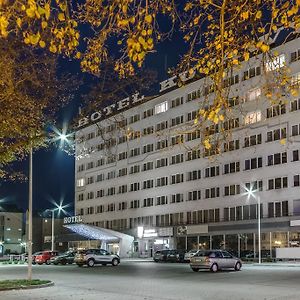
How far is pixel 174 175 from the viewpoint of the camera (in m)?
79.7

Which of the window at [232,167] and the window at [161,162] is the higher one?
the window at [161,162]

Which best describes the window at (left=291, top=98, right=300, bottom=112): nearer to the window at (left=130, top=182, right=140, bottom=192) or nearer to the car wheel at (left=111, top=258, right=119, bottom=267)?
the car wheel at (left=111, top=258, right=119, bottom=267)

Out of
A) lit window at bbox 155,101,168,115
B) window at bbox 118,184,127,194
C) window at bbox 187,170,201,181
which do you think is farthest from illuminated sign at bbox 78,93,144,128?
window at bbox 118,184,127,194

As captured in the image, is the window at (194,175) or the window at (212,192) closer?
the window at (212,192)

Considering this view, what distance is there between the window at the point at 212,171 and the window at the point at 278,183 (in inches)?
350

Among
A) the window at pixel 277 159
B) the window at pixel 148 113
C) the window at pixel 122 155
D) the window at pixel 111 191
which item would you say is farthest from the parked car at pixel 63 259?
the window at pixel 111 191

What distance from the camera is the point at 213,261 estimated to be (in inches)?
Result: 1511

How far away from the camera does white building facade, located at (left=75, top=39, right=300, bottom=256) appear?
6322 cm

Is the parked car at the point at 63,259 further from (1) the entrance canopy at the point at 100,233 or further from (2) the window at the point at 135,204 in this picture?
(2) the window at the point at 135,204

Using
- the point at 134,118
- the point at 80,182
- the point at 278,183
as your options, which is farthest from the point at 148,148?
the point at 278,183

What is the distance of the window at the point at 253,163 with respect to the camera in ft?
219

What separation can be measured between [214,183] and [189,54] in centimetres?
6376

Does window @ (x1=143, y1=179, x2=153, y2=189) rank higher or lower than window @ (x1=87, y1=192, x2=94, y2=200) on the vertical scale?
higher

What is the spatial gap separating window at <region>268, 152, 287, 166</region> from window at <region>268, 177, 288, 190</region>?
176cm
